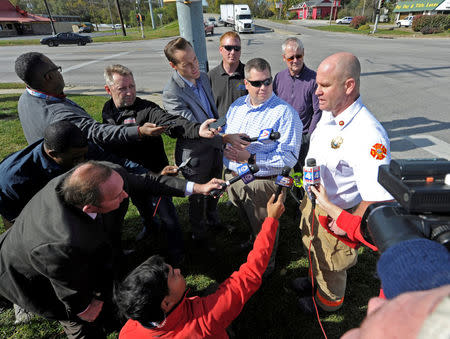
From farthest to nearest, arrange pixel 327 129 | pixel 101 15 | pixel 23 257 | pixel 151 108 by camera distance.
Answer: pixel 101 15
pixel 151 108
pixel 327 129
pixel 23 257

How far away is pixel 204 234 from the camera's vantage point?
322 centimetres

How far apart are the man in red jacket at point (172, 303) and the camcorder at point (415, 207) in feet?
2.88

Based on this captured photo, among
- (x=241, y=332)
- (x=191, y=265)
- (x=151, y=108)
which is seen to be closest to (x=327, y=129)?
(x=151, y=108)

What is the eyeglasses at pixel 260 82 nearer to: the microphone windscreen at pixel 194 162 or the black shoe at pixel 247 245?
the microphone windscreen at pixel 194 162

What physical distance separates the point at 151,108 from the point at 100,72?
12502mm

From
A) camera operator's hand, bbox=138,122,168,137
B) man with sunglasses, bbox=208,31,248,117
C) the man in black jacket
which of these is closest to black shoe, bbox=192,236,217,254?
the man in black jacket

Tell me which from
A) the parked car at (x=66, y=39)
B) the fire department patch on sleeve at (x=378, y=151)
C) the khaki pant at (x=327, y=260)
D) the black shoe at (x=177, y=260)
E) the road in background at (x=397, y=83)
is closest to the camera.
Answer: the fire department patch on sleeve at (x=378, y=151)

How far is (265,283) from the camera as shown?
277 centimetres

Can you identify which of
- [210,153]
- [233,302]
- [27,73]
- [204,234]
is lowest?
[204,234]

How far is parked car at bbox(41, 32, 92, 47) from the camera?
1013 inches

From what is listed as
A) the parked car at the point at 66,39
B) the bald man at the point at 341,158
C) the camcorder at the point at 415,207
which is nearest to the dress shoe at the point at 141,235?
the bald man at the point at 341,158

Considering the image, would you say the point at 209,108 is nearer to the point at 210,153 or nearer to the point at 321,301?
the point at 210,153

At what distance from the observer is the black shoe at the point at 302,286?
8.62 ft

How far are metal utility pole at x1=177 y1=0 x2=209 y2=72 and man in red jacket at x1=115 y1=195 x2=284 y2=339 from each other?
10.9ft
